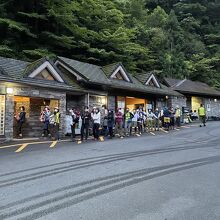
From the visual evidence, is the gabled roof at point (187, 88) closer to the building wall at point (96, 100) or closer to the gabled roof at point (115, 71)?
the gabled roof at point (115, 71)

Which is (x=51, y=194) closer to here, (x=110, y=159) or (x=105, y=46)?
(x=110, y=159)

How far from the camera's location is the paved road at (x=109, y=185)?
5.26 meters

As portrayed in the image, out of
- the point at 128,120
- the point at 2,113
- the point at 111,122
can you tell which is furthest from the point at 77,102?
the point at 2,113

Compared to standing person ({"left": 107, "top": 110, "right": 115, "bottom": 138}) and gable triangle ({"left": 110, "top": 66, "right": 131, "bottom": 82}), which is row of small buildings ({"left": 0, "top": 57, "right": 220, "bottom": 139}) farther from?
standing person ({"left": 107, "top": 110, "right": 115, "bottom": 138})

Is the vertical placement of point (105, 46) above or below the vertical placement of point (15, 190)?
above

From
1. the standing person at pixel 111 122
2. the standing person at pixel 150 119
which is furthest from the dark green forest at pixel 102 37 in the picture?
the standing person at pixel 111 122

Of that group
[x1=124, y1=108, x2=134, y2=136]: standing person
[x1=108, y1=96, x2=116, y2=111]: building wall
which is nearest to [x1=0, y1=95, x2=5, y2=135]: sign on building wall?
[x1=124, y1=108, x2=134, y2=136]: standing person

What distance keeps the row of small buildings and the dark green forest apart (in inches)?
214

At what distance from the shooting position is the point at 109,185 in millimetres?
6934

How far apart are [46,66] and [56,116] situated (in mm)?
4281

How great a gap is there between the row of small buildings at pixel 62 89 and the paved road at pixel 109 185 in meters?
5.39

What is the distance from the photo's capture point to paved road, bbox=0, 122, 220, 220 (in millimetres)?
5262

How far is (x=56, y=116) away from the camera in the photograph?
16125mm

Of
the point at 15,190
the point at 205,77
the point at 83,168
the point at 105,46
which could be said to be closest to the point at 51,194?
the point at 15,190
